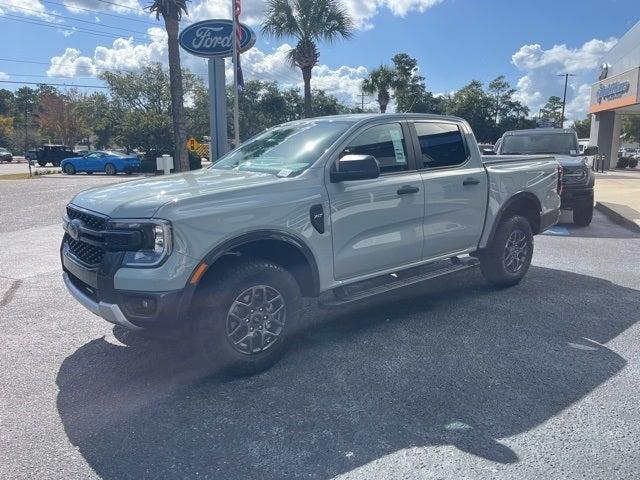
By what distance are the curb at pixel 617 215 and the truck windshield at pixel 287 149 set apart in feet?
26.2

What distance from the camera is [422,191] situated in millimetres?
4855

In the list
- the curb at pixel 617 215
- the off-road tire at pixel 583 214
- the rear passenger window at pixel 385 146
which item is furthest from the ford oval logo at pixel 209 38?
the rear passenger window at pixel 385 146

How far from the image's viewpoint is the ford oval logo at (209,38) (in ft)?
46.2

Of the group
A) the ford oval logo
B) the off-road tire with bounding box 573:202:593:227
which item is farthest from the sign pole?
the off-road tire with bounding box 573:202:593:227

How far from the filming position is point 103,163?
29.3 meters

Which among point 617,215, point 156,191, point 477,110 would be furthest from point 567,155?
point 477,110

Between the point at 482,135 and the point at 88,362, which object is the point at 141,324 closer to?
the point at 88,362

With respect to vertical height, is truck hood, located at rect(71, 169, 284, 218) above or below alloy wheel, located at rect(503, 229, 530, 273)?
above

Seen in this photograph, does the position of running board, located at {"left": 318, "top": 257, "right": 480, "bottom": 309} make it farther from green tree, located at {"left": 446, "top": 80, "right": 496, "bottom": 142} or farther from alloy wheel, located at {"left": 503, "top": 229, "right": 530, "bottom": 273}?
green tree, located at {"left": 446, "top": 80, "right": 496, "bottom": 142}

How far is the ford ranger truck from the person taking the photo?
972cm

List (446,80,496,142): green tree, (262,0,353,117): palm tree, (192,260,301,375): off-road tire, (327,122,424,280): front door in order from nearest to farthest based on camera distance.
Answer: (192,260,301,375): off-road tire
(327,122,424,280): front door
(262,0,353,117): palm tree
(446,80,496,142): green tree

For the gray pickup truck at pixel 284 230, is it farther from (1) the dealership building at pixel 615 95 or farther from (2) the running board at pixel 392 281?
(1) the dealership building at pixel 615 95

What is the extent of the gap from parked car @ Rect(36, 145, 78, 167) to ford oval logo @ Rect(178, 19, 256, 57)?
27410mm

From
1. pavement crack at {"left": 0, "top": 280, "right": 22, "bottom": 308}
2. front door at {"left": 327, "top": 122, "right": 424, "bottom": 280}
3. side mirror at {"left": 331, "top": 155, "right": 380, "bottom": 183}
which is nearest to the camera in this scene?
side mirror at {"left": 331, "top": 155, "right": 380, "bottom": 183}
